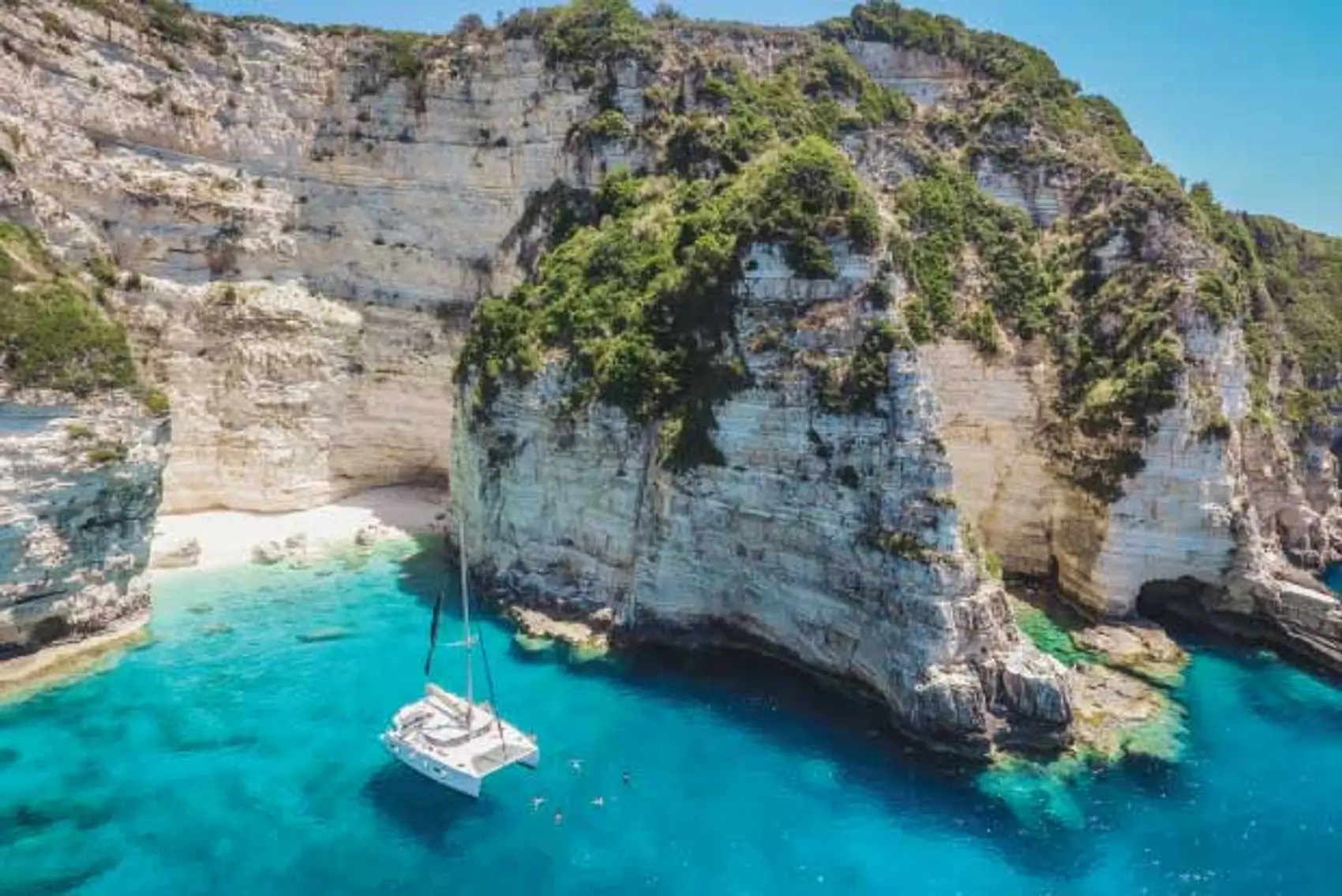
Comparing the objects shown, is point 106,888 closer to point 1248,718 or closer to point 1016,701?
point 1016,701

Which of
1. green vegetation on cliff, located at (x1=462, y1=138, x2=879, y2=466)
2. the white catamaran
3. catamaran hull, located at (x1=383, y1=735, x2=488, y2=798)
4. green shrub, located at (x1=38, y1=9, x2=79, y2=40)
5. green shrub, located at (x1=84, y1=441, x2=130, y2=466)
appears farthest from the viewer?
green shrub, located at (x1=38, y1=9, x2=79, y2=40)

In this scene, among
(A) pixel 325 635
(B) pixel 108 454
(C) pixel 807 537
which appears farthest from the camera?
(A) pixel 325 635

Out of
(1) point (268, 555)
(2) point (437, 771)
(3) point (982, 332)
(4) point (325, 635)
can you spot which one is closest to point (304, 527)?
(1) point (268, 555)

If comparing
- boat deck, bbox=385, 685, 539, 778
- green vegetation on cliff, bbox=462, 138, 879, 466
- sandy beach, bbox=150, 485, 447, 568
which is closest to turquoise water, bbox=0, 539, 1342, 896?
boat deck, bbox=385, 685, 539, 778

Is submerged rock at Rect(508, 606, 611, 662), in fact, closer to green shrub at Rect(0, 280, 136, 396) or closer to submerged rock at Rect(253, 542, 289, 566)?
submerged rock at Rect(253, 542, 289, 566)

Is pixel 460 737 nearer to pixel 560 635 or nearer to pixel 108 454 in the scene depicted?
pixel 560 635

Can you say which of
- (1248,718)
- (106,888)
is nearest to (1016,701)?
(1248,718)
